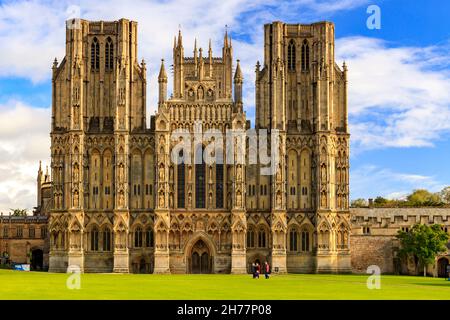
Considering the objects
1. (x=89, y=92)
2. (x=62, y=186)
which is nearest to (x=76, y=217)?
(x=62, y=186)

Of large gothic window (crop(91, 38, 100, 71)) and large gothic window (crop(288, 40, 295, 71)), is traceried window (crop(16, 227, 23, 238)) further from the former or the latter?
large gothic window (crop(288, 40, 295, 71))

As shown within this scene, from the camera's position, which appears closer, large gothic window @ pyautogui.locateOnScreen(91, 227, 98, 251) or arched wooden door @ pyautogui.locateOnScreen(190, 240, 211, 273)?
large gothic window @ pyautogui.locateOnScreen(91, 227, 98, 251)

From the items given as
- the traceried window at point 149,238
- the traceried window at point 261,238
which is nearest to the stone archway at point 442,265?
the traceried window at point 261,238

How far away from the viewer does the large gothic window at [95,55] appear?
111 metres

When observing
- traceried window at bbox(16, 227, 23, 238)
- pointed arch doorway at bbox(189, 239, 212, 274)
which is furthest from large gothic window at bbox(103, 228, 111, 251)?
traceried window at bbox(16, 227, 23, 238)

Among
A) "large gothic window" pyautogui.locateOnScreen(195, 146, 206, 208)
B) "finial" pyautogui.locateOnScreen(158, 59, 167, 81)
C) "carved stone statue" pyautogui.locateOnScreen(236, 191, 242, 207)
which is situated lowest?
"carved stone statue" pyautogui.locateOnScreen(236, 191, 242, 207)

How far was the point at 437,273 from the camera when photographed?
11150cm

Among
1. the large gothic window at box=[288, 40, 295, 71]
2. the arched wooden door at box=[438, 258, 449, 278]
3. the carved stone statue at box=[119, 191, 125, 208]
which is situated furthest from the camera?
the arched wooden door at box=[438, 258, 449, 278]

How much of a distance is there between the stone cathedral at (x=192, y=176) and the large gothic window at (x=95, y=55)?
0.73 meters

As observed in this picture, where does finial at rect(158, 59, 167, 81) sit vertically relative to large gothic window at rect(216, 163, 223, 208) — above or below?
above

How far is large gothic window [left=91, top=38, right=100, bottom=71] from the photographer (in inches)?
4368

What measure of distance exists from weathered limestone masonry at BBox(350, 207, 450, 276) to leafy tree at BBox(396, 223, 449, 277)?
287cm

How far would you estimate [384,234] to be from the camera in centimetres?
11594

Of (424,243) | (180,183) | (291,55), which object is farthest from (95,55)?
(424,243)
